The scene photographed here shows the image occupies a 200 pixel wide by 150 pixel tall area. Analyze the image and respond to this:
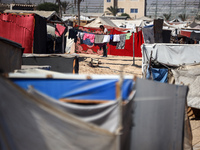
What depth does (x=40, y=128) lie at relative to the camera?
3.47 m

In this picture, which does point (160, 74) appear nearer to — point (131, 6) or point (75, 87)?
point (75, 87)

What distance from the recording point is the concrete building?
8306 centimetres

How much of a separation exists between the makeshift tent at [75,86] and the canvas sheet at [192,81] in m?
6.11

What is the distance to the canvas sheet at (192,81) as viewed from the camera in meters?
9.27

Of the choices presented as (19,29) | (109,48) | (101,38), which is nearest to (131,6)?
(109,48)

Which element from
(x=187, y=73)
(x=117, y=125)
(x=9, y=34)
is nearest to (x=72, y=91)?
(x=117, y=125)

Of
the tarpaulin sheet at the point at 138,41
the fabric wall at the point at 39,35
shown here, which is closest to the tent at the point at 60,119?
the fabric wall at the point at 39,35

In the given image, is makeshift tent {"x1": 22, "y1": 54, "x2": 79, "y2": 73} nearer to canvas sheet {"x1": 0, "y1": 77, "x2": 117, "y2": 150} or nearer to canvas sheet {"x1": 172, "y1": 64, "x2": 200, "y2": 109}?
canvas sheet {"x1": 172, "y1": 64, "x2": 200, "y2": 109}

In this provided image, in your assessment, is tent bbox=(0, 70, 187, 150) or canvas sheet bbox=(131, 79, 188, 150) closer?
tent bbox=(0, 70, 187, 150)

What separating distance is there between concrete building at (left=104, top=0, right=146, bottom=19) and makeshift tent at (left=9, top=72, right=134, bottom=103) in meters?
81.5

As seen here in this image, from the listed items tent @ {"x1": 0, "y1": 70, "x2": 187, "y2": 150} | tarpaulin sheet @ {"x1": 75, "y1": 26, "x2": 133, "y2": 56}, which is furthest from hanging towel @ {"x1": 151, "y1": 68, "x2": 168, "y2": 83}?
tarpaulin sheet @ {"x1": 75, "y1": 26, "x2": 133, "y2": 56}

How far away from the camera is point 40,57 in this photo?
8.94 m

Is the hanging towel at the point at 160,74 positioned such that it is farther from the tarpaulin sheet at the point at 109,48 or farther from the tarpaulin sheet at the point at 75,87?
the tarpaulin sheet at the point at 109,48

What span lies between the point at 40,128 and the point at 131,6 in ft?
274
